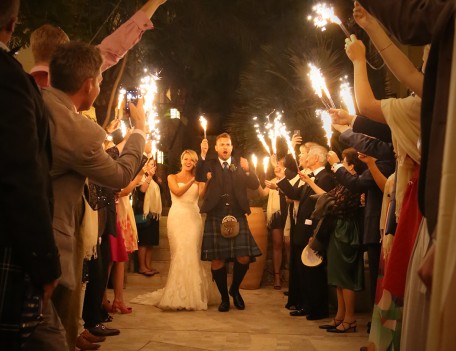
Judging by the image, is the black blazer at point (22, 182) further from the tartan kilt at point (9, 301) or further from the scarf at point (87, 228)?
the scarf at point (87, 228)

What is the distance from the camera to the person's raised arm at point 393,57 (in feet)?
8.81

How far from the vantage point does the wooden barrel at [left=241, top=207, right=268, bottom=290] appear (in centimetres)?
956

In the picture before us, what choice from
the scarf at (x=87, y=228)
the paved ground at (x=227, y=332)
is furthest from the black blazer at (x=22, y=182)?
the paved ground at (x=227, y=332)

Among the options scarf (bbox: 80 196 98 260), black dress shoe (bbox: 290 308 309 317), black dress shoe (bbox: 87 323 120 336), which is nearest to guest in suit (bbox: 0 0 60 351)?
scarf (bbox: 80 196 98 260)

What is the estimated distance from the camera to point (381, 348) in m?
3.43

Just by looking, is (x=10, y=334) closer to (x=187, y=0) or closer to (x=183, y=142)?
(x=187, y=0)

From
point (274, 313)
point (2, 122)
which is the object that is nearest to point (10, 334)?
point (2, 122)

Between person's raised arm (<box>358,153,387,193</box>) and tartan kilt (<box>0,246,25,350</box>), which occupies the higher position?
person's raised arm (<box>358,153,387,193</box>)

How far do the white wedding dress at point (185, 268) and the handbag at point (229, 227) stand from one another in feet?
1.55

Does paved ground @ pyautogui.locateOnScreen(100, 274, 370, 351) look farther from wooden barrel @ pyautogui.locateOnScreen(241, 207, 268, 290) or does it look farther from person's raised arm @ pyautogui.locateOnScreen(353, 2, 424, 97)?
person's raised arm @ pyautogui.locateOnScreen(353, 2, 424, 97)

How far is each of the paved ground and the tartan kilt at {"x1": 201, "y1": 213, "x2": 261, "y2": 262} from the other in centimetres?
67

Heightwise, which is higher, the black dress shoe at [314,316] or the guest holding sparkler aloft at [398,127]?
the guest holding sparkler aloft at [398,127]

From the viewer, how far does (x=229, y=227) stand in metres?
7.94

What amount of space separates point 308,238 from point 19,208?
18.4 feet
